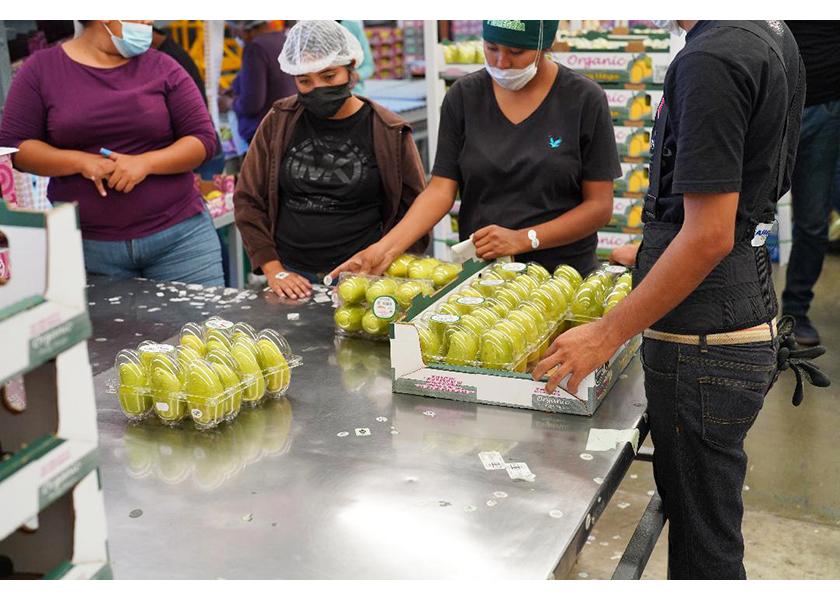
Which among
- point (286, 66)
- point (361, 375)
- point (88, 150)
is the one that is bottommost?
point (361, 375)

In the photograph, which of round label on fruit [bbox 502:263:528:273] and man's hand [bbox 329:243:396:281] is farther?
man's hand [bbox 329:243:396:281]

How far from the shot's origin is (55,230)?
1110 mm

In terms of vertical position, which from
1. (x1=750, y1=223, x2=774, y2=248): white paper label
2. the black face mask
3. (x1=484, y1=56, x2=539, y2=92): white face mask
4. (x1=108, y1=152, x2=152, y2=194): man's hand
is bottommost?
(x1=108, y1=152, x2=152, y2=194): man's hand

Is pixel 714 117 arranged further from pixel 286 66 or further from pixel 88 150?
pixel 88 150

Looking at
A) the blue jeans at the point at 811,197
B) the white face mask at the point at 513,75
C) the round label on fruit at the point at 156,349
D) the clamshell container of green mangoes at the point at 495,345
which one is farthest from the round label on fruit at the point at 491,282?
the blue jeans at the point at 811,197

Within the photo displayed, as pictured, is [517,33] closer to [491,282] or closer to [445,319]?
[491,282]

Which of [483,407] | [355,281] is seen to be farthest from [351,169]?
[483,407]

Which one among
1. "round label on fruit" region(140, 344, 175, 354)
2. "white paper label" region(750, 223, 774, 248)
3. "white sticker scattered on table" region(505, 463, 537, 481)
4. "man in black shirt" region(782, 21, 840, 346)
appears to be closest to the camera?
"white sticker scattered on table" region(505, 463, 537, 481)

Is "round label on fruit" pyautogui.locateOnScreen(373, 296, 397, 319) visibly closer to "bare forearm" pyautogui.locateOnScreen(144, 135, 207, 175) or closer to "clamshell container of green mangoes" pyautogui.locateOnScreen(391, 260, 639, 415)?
"clamshell container of green mangoes" pyautogui.locateOnScreen(391, 260, 639, 415)

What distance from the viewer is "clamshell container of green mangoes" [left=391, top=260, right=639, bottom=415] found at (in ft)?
7.27

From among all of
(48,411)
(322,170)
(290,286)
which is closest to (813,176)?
(322,170)

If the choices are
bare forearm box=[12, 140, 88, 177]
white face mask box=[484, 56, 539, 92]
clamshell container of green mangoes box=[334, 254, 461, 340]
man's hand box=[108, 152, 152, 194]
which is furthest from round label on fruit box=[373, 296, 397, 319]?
bare forearm box=[12, 140, 88, 177]

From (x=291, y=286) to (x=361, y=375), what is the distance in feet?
2.55

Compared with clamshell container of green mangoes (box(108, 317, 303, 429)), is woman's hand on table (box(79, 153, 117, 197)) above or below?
above
